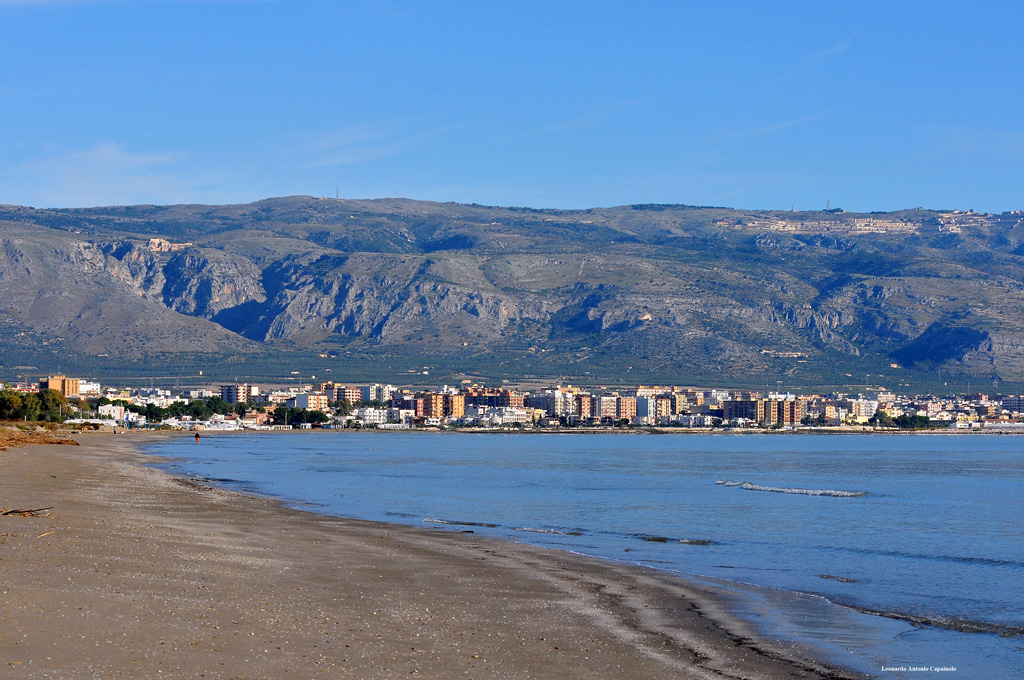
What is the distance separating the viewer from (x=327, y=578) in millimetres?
19547

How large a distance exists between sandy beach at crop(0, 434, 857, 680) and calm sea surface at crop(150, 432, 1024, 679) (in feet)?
6.35

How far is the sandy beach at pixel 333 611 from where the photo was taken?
12703 mm

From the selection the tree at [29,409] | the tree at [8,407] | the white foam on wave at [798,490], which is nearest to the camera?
the white foam on wave at [798,490]

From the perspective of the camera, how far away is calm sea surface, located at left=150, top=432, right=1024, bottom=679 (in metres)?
18.1

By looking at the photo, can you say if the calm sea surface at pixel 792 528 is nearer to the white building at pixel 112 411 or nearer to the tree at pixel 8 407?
the tree at pixel 8 407

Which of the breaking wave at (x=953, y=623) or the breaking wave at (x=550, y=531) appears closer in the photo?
the breaking wave at (x=953, y=623)

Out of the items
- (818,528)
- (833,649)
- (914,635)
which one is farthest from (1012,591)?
(818,528)

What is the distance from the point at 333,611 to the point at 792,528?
893 inches

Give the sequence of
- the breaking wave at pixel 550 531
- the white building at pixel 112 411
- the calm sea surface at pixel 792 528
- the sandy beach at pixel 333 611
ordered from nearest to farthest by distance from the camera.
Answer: the sandy beach at pixel 333 611 → the calm sea surface at pixel 792 528 → the breaking wave at pixel 550 531 → the white building at pixel 112 411

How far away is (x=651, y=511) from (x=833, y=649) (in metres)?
25.2

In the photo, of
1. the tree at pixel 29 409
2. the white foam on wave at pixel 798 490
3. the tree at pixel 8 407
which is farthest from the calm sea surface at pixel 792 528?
the tree at pixel 29 409

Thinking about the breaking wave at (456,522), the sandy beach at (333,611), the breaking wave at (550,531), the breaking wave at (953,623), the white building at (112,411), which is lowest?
the white building at (112,411)

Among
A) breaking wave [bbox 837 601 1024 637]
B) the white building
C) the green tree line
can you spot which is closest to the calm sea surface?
breaking wave [bbox 837 601 1024 637]

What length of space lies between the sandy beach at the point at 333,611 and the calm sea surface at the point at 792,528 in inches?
76.1
